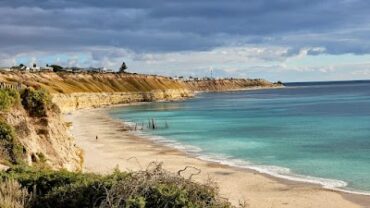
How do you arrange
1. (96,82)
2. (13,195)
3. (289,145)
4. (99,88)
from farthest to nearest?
(96,82) < (99,88) < (289,145) < (13,195)

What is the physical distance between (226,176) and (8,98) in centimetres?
1344

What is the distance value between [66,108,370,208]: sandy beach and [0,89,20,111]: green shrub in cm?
697

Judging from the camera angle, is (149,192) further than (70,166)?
No

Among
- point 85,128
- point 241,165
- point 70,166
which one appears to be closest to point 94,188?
point 70,166

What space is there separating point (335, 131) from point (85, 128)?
29554mm

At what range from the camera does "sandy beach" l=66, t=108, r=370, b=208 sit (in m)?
25.5

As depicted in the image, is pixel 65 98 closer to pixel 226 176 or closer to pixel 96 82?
pixel 96 82

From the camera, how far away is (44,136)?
28062 mm

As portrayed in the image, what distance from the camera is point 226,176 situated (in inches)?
1264

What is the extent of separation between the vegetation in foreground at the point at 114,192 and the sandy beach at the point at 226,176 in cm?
637

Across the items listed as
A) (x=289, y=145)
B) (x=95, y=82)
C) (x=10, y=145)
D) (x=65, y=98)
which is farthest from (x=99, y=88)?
A: (x=10, y=145)

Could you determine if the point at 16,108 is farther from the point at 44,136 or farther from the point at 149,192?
the point at 149,192

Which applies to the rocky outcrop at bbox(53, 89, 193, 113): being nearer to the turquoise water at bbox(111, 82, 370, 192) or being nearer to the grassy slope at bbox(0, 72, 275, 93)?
the grassy slope at bbox(0, 72, 275, 93)

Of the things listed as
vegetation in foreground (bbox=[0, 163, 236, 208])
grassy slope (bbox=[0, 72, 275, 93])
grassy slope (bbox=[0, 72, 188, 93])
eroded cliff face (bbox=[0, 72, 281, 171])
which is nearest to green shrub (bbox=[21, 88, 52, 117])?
eroded cliff face (bbox=[0, 72, 281, 171])
